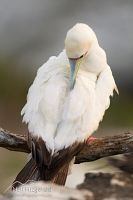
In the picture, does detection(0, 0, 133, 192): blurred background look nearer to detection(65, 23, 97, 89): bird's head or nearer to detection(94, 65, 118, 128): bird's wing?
detection(65, 23, 97, 89): bird's head

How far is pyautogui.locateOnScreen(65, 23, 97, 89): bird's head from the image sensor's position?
4075 millimetres

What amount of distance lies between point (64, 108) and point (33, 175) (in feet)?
1.17

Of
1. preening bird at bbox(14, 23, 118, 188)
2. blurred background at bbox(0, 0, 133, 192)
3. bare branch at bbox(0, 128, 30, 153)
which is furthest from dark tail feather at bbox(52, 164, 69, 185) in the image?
blurred background at bbox(0, 0, 133, 192)

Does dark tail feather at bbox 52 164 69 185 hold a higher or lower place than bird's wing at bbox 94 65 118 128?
lower

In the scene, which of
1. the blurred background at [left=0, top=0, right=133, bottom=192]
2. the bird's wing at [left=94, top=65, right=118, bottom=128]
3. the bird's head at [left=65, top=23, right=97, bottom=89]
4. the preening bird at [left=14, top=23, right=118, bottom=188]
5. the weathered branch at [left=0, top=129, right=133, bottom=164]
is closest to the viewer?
the preening bird at [left=14, top=23, right=118, bottom=188]

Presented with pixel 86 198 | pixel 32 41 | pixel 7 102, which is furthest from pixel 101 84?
pixel 32 41

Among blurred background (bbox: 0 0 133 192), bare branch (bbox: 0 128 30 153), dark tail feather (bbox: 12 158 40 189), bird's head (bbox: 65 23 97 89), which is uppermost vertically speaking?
bird's head (bbox: 65 23 97 89)

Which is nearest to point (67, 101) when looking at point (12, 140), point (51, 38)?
point (12, 140)

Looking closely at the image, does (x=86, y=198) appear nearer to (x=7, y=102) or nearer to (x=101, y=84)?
(x=101, y=84)

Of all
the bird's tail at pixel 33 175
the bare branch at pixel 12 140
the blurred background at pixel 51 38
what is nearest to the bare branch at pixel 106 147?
the bird's tail at pixel 33 175

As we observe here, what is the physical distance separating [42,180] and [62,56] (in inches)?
33.5

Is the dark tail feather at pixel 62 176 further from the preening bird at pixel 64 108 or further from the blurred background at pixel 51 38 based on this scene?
the blurred background at pixel 51 38

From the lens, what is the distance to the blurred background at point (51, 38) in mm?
6914

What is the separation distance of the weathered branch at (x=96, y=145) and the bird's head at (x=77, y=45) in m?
0.37
